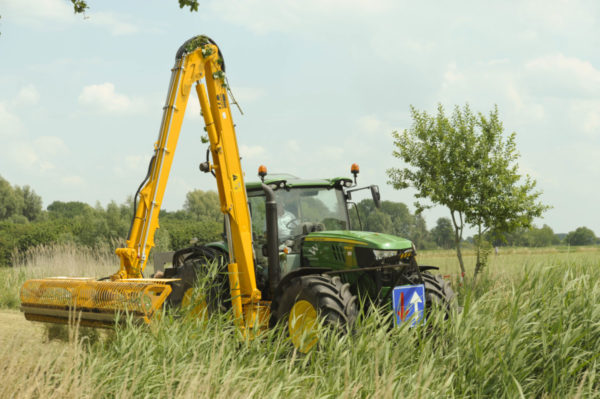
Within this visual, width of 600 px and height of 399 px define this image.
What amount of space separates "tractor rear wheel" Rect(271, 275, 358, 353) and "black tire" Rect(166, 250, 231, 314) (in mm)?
813

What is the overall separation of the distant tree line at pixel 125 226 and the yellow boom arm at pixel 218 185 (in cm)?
159

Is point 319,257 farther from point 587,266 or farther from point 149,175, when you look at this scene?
point 587,266

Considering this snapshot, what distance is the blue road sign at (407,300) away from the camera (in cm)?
602

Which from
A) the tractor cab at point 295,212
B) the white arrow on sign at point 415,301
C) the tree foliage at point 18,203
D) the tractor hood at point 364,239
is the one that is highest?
the tree foliage at point 18,203

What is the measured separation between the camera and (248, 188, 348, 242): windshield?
7336mm

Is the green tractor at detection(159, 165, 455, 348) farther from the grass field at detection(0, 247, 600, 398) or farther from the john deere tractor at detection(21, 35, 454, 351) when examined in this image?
the grass field at detection(0, 247, 600, 398)

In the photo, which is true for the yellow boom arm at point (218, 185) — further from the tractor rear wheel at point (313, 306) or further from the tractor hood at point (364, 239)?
the tractor hood at point (364, 239)

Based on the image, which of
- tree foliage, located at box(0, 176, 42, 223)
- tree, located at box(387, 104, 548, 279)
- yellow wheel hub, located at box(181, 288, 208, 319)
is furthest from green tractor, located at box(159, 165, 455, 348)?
tree foliage, located at box(0, 176, 42, 223)

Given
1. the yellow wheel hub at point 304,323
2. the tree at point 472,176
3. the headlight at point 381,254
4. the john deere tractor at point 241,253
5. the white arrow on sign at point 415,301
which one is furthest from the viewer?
the tree at point 472,176

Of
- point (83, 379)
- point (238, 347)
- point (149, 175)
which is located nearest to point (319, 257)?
point (238, 347)

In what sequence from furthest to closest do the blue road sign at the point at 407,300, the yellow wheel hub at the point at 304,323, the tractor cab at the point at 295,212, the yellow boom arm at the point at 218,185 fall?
the tractor cab at the point at 295,212 → the yellow boom arm at the point at 218,185 → the blue road sign at the point at 407,300 → the yellow wheel hub at the point at 304,323

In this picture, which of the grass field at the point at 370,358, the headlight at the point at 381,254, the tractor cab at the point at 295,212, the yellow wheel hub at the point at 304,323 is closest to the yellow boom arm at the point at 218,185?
the tractor cab at the point at 295,212

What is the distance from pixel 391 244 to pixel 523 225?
310 inches

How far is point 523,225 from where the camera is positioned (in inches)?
526
